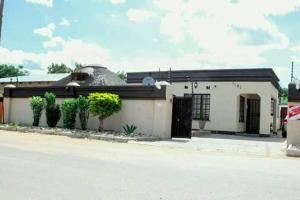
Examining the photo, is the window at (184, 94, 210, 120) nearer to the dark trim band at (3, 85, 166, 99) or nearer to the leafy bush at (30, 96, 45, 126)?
the dark trim band at (3, 85, 166, 99)

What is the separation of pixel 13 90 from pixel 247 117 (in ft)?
51.4

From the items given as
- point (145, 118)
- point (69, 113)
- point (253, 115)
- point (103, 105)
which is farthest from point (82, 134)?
point (253, 115)

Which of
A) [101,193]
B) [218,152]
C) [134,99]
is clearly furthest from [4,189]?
[134,99]

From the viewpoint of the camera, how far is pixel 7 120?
28.8 meters

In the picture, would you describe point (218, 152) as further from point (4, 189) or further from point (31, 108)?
point (31, 108)

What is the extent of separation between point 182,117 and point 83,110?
537 cm

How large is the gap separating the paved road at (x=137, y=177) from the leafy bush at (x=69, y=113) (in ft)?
34.3

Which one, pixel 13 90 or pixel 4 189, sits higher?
pixel 13 90

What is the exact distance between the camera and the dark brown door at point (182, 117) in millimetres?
22000

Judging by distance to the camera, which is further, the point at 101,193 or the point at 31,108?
the point at 31,108

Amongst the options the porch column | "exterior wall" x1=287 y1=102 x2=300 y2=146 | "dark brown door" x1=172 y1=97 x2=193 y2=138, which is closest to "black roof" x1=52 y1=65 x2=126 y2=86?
"dark brown door" x1=172 y1=97 x2=193 y2=138

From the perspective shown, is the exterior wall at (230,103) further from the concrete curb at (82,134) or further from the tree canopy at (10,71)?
the tree canopy at (10,71)

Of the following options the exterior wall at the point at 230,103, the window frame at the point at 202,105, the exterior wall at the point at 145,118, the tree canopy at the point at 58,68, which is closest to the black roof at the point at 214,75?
the exterior wall at the point at 230,103

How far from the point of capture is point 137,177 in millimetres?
9320
